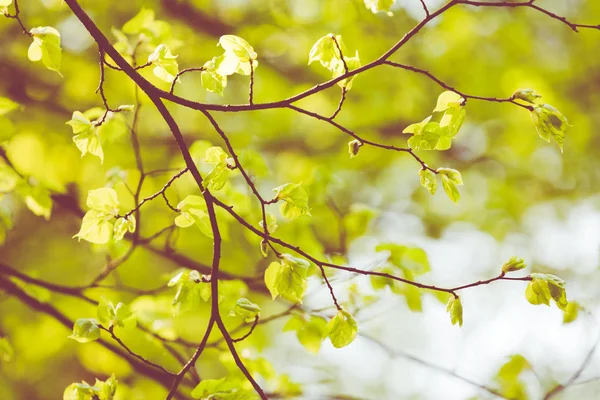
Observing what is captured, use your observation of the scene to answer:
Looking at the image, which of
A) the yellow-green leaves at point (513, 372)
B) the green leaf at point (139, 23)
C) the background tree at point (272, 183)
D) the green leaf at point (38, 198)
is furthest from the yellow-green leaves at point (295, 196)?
the yellow-green leaves at point (513, 372)

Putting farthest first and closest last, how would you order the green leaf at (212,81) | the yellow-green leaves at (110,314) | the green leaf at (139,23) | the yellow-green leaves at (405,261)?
the yellow-green leaves at (405,261) < the green leaf at (139,23) < the yellow-green leaves at (110,314) < the green leaf at (212,81)

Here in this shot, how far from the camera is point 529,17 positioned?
434cm

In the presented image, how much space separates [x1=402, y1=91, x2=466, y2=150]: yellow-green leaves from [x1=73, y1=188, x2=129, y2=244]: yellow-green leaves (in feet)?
2.29

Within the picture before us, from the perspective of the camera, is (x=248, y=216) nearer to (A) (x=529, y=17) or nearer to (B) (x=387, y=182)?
(B) (x=387, y=182)

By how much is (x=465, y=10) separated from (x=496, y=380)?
2.98 metres

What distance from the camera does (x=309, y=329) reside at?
1577 millimetres

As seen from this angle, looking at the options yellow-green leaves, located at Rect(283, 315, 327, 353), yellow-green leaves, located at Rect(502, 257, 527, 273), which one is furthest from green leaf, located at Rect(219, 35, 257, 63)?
yellow-green leaves, located at Rect(283, 315, 327, 353)

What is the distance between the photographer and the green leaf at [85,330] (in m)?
1.14

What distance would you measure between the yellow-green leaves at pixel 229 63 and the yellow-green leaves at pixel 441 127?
1.21ft

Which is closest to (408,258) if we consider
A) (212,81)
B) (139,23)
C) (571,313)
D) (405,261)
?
(405,261)

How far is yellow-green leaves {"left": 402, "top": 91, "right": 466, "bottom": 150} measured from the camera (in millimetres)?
1065

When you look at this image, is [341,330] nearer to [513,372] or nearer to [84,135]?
[84,135]

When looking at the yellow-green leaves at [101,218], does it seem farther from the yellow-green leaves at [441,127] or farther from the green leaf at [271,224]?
the yellow-green leaves at [441,127]

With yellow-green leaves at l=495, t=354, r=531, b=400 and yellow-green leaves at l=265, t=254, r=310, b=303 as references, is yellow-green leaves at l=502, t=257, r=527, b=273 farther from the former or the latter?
yellow-green leaves at l=495, t=354, r=531, b=400
